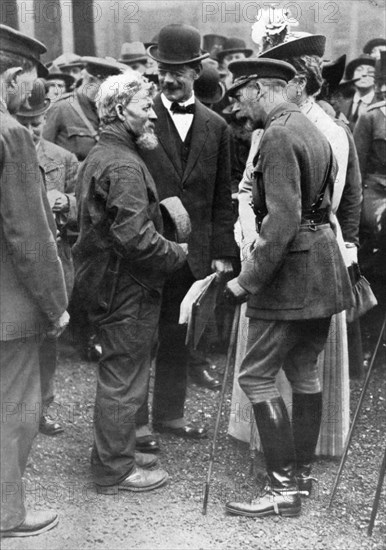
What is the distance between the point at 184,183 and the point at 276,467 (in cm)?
182

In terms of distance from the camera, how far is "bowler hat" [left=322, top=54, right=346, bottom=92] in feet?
16.5

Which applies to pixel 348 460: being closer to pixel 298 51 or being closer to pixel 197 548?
pixel 197 548

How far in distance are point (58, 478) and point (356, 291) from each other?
1909mm

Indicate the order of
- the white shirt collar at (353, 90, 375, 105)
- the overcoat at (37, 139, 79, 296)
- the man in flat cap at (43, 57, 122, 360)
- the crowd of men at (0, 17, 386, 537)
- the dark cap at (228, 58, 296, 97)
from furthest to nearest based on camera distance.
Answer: the white shirt collar at (353, 90, 375, 105)
the man in flat cap at (43, 57, 122, 360)
the overcoat at (37, 139, 79, 296)
the dark cap at (228, 58, 296, 97)
the crowd of men at (0, 17, 386, 537)

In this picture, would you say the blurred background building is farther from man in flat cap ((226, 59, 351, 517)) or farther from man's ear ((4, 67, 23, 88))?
man in flat cap ((226, 59, 351, 517))

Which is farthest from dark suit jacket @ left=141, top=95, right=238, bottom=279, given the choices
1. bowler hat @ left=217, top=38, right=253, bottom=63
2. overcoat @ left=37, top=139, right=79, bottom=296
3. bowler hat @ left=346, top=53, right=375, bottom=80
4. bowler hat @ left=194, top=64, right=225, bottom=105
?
bowler hat @ left=217, top=38, right=253, bottom=63

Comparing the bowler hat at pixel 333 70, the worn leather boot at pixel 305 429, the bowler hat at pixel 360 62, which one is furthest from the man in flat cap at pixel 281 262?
the bowler hat at pixel 360 62

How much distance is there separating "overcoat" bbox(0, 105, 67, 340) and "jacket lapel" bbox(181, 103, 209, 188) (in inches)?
56.2

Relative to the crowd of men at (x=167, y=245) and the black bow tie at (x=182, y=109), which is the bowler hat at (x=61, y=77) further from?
the black bow tie at (x=182, y=109)

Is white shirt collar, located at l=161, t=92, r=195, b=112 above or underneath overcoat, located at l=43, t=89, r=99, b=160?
above

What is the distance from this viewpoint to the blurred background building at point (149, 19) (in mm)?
7375

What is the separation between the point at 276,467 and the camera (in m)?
3.67

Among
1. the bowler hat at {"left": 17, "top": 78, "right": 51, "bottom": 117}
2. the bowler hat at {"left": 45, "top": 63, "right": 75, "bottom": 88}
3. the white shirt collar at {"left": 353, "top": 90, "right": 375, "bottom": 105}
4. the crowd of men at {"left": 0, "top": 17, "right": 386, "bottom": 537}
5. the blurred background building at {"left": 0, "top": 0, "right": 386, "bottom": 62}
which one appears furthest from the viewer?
the white shirt collar at {"left": 353, "top": 90, "right": 375, "bottom": 105}

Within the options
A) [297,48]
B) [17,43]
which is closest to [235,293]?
[297,48]
